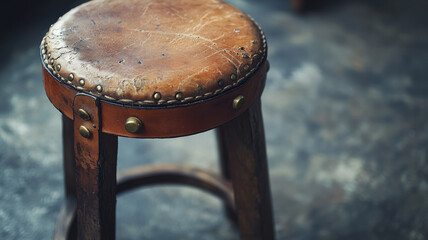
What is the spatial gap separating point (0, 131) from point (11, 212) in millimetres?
446

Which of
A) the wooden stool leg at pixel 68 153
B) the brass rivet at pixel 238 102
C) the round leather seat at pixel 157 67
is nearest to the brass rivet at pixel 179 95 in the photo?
the round leather seat at pixel 157 67

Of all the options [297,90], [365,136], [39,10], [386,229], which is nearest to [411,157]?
[365,136]

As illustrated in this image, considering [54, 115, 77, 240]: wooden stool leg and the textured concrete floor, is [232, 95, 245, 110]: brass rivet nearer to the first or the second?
[54, 115, 77, 240]: wooden stool leg

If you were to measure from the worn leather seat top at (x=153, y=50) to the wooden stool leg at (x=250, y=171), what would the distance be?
0.15 metres

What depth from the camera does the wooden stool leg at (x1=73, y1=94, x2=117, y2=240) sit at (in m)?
0.83

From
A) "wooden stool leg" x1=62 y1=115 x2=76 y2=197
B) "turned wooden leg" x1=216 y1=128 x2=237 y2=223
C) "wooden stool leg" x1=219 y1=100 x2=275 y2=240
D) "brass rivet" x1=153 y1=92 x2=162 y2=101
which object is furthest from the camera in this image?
"turned wooden leg" x1=216 y1=128 x2=237 y2=223

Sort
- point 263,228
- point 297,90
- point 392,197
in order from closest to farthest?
point 263,228 < point 392,197 < point 297,90

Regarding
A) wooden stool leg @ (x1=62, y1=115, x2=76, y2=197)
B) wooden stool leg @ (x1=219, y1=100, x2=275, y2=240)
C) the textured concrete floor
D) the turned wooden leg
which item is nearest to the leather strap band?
wooden stool leg @ (x1=219, y1=100, x2=275, y2=240)

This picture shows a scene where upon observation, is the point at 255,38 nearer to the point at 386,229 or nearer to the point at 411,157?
the point at 386,229

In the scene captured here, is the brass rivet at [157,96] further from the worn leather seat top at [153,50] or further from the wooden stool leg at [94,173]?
the wooden stool leg at [94,173]

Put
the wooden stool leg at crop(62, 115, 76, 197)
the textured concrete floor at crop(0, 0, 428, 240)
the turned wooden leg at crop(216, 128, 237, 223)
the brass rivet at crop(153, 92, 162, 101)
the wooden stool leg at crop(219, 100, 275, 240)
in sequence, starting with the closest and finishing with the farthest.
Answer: the brass rivet at crop(153, 92, 162, 101)
the wooden stool leg at crop(219, 100, 275, 240)
the wooden stool leg at crop(62, 115, 76, 197)
the turned wooden leg at crop(216, 128, 237, 223)
the textured concrete floor at crop(0, 0, 428, 240)

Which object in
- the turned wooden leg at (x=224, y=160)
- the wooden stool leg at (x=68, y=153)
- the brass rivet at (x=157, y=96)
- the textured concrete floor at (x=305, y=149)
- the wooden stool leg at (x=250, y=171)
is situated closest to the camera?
the brass rivet at (x=157, y=96)

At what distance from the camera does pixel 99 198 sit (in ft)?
2.90

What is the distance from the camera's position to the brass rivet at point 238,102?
852mm
